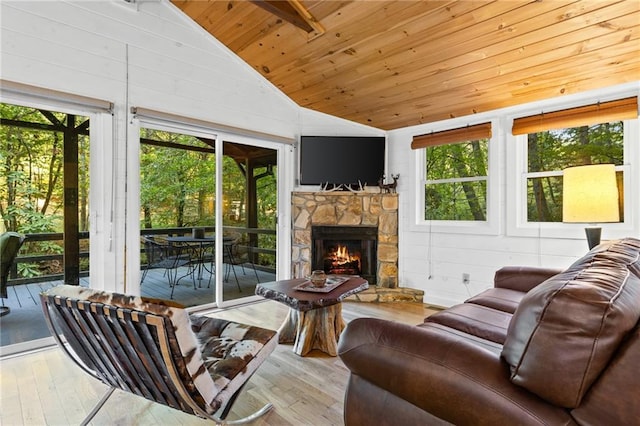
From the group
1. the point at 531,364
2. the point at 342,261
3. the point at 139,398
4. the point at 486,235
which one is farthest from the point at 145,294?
the point at 486,235

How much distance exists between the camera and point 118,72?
301 centimetres

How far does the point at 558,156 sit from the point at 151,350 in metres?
3.86

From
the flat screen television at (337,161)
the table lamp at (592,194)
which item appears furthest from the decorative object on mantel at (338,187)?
the table lamp at (592,194)

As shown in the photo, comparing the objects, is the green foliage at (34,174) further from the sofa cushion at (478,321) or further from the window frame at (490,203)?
the window frame at (490,203)

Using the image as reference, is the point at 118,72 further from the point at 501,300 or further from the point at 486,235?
the point at 486,235

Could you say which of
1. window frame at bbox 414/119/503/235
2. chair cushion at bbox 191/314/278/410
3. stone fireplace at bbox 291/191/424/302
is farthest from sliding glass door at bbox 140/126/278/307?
window frame at bbox 414/119/503/235

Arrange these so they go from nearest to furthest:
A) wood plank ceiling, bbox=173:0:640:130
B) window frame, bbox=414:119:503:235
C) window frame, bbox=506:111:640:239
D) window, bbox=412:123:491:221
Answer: wood plank ceiling, bbox=173:0:640:130 → window frame, bbox=506:111:640:239 → window frame, bbox=414:119:503:235 → window, bbox=412:123:491:221

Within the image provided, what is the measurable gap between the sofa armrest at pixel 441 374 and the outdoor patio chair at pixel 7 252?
9.32 ft

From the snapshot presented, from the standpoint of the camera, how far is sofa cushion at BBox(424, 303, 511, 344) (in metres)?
1.77

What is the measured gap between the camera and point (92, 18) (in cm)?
288

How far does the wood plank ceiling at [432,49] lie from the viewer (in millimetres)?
2375

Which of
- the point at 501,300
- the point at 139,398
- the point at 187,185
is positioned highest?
the point at 187,185

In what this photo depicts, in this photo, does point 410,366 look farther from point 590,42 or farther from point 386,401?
point 590,42

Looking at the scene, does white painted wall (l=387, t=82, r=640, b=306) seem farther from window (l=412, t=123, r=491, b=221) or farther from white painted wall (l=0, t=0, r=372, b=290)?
white painted wall (l=0, t=0, r=372, b=290)
